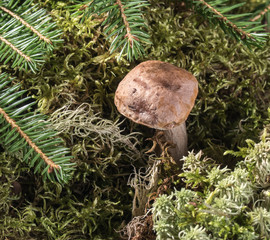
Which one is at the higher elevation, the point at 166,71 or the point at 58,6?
the point at 58,6

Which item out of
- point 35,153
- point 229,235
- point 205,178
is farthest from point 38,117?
point 229,235

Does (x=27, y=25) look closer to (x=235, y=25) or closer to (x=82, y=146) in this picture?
(x=82, y=146)

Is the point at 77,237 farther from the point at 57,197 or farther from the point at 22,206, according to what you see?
the point at 22,206

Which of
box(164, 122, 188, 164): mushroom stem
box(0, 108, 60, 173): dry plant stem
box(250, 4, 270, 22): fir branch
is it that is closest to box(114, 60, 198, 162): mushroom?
box(164, 122, 188, 164): mushroom stem

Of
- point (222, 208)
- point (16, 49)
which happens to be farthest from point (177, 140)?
point (16, 49)

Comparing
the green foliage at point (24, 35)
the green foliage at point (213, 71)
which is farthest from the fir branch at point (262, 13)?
the green foliage at point (24, 35)

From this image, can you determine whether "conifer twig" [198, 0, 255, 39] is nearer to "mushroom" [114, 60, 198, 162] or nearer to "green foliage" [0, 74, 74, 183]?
"mushroom" [114, 60, 198, 162]
